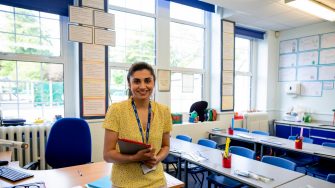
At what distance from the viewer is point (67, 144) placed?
2398 mm

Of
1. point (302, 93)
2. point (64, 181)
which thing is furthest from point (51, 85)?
point (302, 93)

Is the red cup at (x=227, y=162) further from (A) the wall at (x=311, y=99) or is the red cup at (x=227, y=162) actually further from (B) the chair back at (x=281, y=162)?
(A) the wall at (x=311, y=99)

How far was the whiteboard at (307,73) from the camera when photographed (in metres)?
5.00

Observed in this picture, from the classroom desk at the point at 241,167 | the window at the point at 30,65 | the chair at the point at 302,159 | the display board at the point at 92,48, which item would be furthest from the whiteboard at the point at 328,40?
the window at the point at 30,65

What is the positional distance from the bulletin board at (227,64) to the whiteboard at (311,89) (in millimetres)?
1855

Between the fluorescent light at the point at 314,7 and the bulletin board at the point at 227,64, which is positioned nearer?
the fluorescent light at the point at 314,7

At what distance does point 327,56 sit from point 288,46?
3.03 ft

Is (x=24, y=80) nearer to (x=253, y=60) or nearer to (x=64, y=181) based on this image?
(x=64, y=181)

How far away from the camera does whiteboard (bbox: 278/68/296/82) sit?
5.42 meters

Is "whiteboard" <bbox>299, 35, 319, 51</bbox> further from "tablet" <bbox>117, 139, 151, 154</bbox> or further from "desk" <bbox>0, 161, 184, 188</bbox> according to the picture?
"tablet" <bbox>117, 139, 151, 154</bbox>

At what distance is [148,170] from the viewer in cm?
124

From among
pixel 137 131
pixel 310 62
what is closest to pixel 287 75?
pixel 310 62

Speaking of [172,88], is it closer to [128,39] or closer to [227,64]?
[128,39]

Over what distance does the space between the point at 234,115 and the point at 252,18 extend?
2155 millimetres
